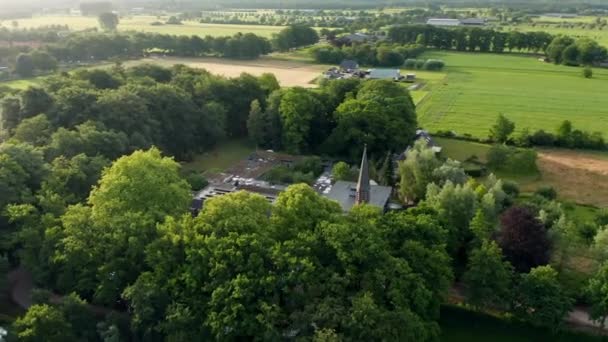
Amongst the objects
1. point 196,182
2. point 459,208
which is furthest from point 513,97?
point 196,182

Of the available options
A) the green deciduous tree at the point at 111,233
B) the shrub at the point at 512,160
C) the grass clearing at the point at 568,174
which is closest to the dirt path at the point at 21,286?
the green deciduous tree at the point at 111,233

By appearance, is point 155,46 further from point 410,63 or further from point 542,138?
point 542,138

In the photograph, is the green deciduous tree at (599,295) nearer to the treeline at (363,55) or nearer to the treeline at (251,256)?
the treeline at (251,256)

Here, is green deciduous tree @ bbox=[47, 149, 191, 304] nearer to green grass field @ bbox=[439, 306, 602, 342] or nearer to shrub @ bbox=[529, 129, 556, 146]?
green grass field @ bbox=[439, 306, 602, 342]

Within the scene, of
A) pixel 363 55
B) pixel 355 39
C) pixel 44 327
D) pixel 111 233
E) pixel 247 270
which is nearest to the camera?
pixel 44 327

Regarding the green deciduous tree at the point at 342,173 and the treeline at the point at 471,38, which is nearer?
the green deciduous tree at the point at 342,173

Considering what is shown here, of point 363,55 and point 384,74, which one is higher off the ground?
point 363,55
